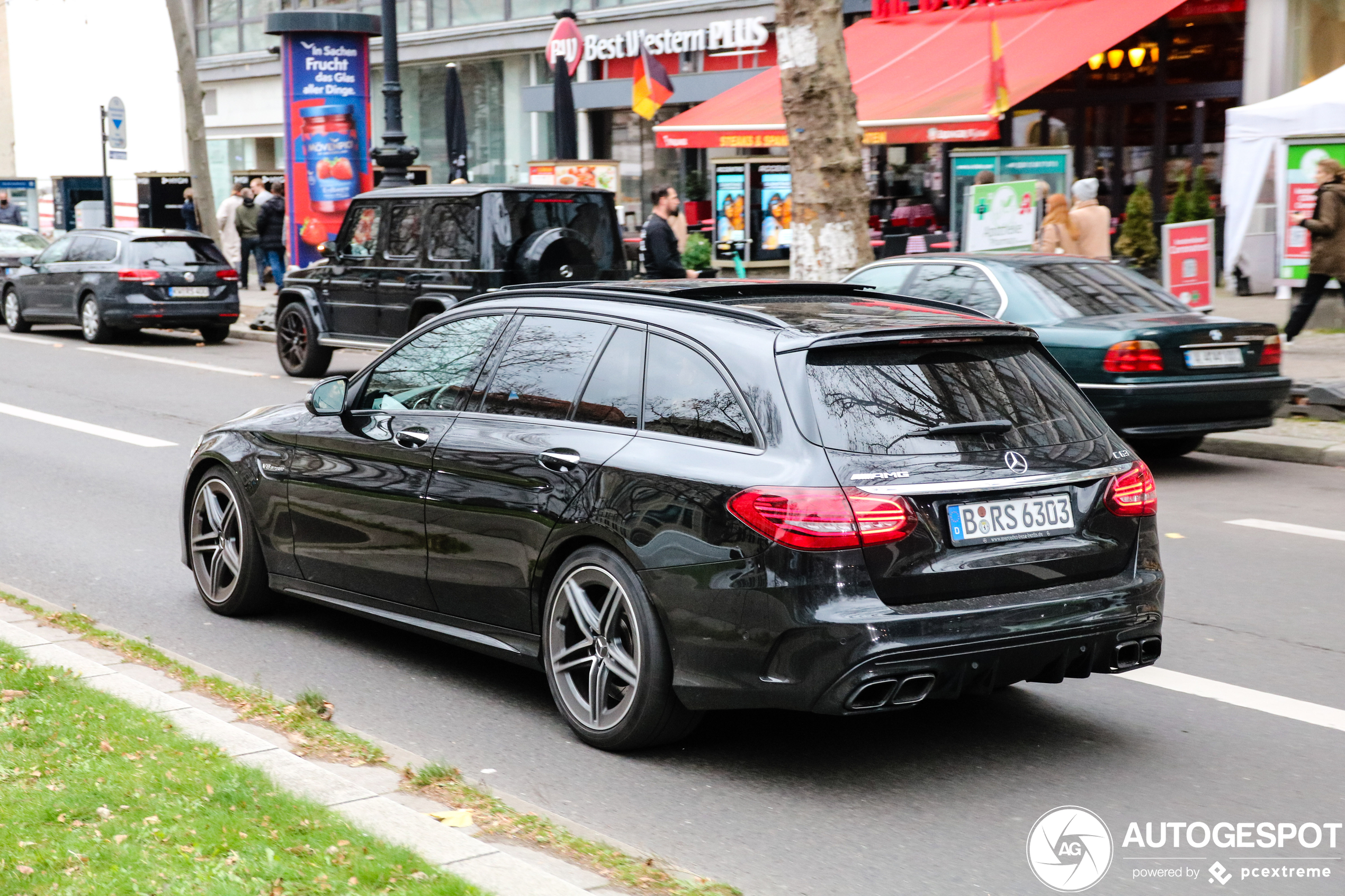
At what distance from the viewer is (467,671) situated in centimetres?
620

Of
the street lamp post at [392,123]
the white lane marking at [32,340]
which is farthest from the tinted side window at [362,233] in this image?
the white lane marking at [32,340]

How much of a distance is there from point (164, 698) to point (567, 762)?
4.49ft

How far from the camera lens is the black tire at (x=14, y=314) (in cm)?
2366

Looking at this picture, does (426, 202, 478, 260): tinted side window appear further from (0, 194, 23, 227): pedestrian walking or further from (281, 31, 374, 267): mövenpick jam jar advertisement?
(0, 194, 23, 227): pedestrian walking

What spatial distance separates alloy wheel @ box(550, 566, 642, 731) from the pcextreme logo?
1.33m

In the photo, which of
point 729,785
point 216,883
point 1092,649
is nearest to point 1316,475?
point 1092,649

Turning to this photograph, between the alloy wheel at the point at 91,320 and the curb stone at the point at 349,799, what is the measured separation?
1706 cm

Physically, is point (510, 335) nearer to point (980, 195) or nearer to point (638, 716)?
point (638, 716)

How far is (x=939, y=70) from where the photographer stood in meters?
23.0

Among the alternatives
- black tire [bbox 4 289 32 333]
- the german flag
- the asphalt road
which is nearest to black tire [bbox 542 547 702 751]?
the asphalt road

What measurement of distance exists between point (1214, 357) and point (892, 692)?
22.9ft

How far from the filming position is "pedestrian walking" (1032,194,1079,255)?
621 inches

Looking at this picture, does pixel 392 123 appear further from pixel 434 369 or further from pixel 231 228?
pixel 434 369

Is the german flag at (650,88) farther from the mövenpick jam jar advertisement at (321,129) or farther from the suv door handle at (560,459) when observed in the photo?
the suv door handle at (560,459)
